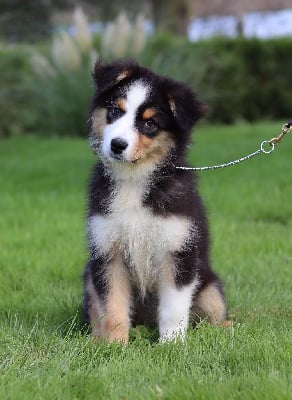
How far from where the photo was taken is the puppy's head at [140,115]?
440 cm

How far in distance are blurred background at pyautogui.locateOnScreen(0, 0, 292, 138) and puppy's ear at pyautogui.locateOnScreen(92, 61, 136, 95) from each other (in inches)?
376

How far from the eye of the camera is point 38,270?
20.7ft

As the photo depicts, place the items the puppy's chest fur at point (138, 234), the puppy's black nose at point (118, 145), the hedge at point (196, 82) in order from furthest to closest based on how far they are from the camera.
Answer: the hedge at point (196, 82)
the puppy's chest fur at point (138, 234)
the puppy's black nose at point (118, 145)

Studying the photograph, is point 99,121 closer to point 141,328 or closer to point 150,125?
point 150,125

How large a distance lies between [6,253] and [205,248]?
8.44 ft

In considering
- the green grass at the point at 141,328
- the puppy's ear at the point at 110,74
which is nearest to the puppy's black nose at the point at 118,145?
the puppy's ear at the point at 110,74

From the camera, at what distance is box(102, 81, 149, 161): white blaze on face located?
435 centimetres

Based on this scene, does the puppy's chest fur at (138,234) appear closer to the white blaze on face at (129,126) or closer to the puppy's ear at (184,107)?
the white blaze on face at (129,126)

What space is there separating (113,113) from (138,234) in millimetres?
742

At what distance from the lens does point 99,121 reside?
4691 millimetres

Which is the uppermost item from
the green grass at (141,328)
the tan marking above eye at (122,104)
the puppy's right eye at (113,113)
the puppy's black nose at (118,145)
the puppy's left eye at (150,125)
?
the tan marking above eye at (122,104)

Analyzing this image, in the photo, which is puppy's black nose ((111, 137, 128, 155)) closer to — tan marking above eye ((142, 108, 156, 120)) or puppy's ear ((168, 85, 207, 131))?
tan marking above eye ((142, 108, 156, 120))

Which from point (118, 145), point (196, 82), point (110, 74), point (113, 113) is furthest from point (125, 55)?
point (118, 145)

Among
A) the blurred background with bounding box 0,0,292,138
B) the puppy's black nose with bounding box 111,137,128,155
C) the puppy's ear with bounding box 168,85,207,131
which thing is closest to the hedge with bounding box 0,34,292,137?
the blurred background with bounding box 0,0,292,138
